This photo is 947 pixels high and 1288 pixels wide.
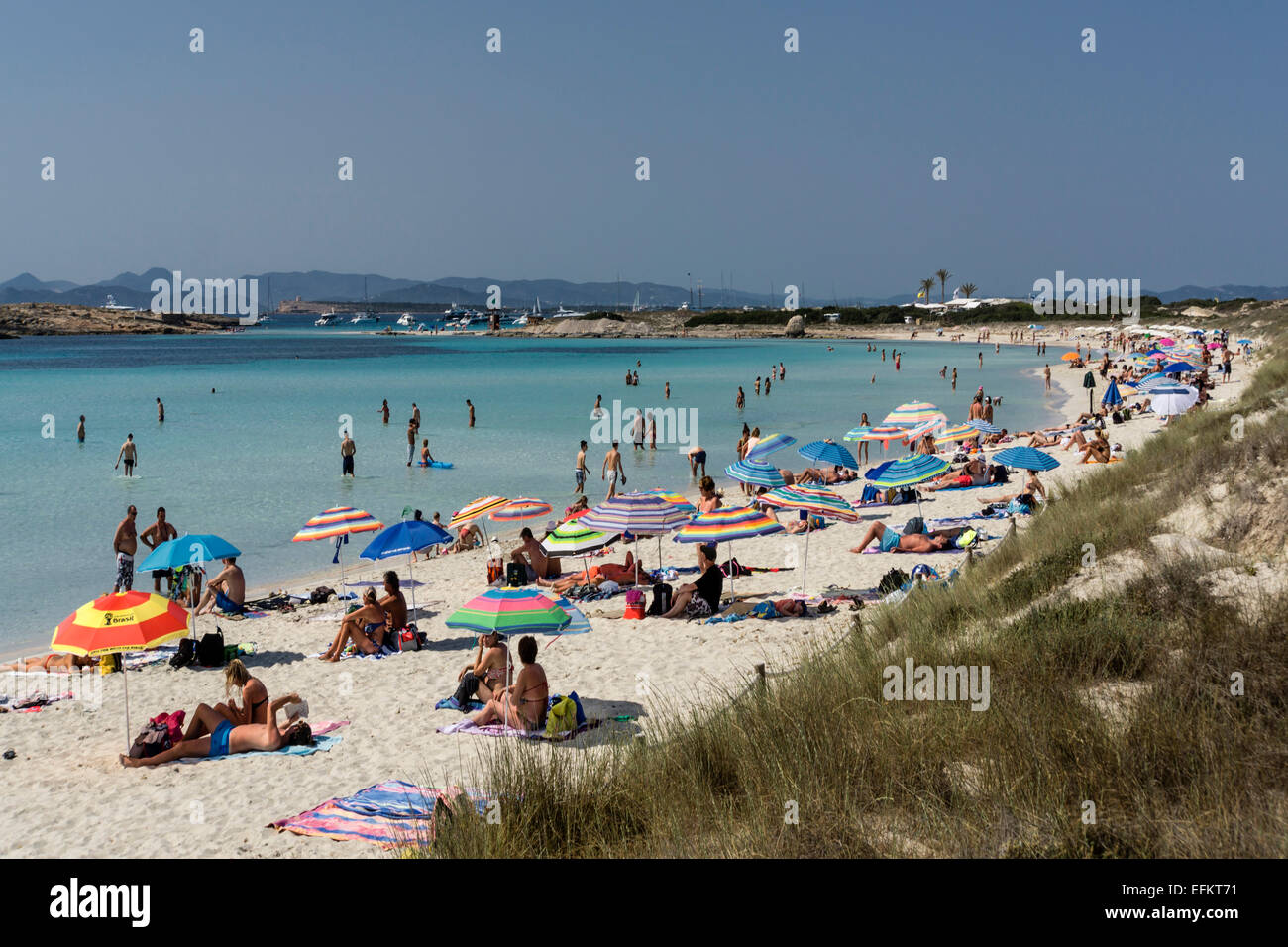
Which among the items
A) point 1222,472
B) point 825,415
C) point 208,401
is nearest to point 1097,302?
point 825,415

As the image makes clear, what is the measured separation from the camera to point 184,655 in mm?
10469

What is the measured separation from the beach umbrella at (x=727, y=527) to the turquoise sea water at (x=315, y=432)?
8.01 m

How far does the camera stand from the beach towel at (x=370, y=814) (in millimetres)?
5824

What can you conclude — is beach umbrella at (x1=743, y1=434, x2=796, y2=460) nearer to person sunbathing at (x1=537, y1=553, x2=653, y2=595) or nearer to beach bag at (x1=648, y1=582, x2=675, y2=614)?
person sunbathing at (x1=537, y1=553, x2=653, y2=595)

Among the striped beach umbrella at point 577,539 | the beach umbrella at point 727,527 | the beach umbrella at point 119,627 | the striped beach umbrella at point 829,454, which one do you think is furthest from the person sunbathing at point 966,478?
the beach umbrella at point 119,627

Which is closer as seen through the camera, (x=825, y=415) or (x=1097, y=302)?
(x=825, y=415)

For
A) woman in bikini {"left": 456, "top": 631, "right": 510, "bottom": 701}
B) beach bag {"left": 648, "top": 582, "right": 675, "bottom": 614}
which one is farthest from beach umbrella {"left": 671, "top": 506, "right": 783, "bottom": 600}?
woman in bikini {"left": 456, "top": 631, "right": 510, "bottom": 701}

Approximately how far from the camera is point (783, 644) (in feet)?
32.0

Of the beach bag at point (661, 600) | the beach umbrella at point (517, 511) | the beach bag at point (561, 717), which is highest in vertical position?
the beach umbrella at point (517, 511)

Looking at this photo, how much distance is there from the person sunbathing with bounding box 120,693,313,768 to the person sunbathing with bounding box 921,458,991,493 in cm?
1475

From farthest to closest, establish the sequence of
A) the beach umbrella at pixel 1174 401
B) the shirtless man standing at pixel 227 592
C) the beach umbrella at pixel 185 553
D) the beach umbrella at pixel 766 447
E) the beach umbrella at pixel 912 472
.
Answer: the beach umbrella at pixel 1174 401, the beach umbrella at pixel 766 447, the beach umbrella at pixel 912 472, the shirtless man standing at pixel 227 592, the beach umbrella at pixel 185 553

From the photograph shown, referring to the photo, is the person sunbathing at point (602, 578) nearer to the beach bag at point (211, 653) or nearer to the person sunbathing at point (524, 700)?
the beach bag at point (211, 653)
